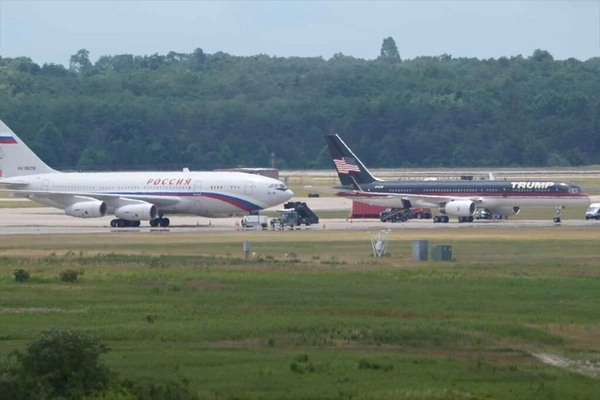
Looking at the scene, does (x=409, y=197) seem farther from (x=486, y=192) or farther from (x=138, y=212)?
(x=138, y=212)

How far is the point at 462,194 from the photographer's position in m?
89.6

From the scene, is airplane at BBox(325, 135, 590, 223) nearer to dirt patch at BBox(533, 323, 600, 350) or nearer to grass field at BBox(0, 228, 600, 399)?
grass field at BBox(0, 228, 600, 399)

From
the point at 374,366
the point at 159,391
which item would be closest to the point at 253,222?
the point at 374,366

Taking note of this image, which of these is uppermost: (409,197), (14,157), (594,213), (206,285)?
(14,157)

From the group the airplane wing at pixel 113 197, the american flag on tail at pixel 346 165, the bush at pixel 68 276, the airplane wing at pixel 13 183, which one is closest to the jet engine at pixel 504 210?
the american flag on tail at pixel 346 165

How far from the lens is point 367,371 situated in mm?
26734

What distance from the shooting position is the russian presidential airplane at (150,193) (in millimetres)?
80625

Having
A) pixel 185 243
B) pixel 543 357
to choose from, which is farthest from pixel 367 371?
pixel 185 243

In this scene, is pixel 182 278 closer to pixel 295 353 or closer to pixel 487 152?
pixel 295 353

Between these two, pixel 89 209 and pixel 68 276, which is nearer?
pixel 68 276

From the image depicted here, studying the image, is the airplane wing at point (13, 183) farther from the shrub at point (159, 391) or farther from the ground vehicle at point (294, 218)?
the shrub at point (159, 391)

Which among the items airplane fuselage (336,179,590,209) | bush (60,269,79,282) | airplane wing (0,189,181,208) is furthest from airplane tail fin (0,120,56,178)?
bush (60,269,79,282)

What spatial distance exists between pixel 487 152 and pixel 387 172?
26.7 m

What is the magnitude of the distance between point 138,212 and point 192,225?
5252 millimetres
